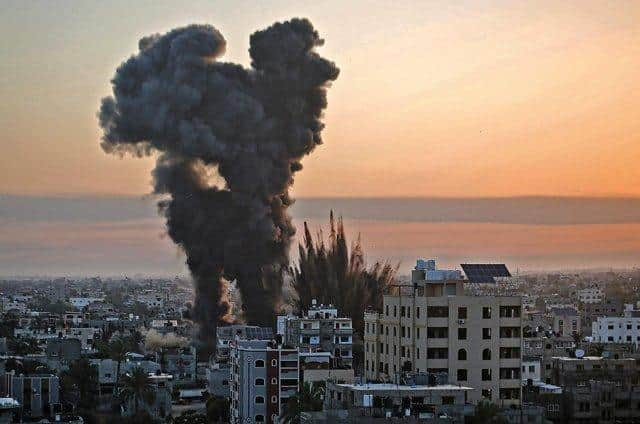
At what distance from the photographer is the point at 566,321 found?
110m

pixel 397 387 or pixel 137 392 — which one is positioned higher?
pixel 397 387

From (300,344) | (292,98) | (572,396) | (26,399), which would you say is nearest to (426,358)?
(572,396)

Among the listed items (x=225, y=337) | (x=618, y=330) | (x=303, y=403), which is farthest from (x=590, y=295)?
(x=303, y=403)

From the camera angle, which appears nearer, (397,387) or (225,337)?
(397,387)

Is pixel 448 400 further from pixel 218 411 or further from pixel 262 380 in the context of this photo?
pixel 218 411

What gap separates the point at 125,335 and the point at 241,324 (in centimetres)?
2326

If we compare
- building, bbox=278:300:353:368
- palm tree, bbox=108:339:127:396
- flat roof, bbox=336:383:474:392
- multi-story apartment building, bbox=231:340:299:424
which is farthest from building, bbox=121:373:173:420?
flat roof, bbox=336:383:474:392

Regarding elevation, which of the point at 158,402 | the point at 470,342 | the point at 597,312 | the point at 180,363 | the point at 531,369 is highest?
the point at 597,312

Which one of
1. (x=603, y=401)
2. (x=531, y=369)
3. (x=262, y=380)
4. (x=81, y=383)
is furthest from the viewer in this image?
(x=81, y=383)

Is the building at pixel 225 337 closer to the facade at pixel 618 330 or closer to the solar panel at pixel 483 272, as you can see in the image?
the facade at pixel 618 330

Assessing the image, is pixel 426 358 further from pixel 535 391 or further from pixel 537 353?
pixel 537 353

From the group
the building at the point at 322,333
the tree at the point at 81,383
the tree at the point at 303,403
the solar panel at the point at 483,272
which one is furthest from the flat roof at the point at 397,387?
the building at the point at 322,333

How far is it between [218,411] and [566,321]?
47.9 m

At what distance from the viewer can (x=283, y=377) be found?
197 feet
